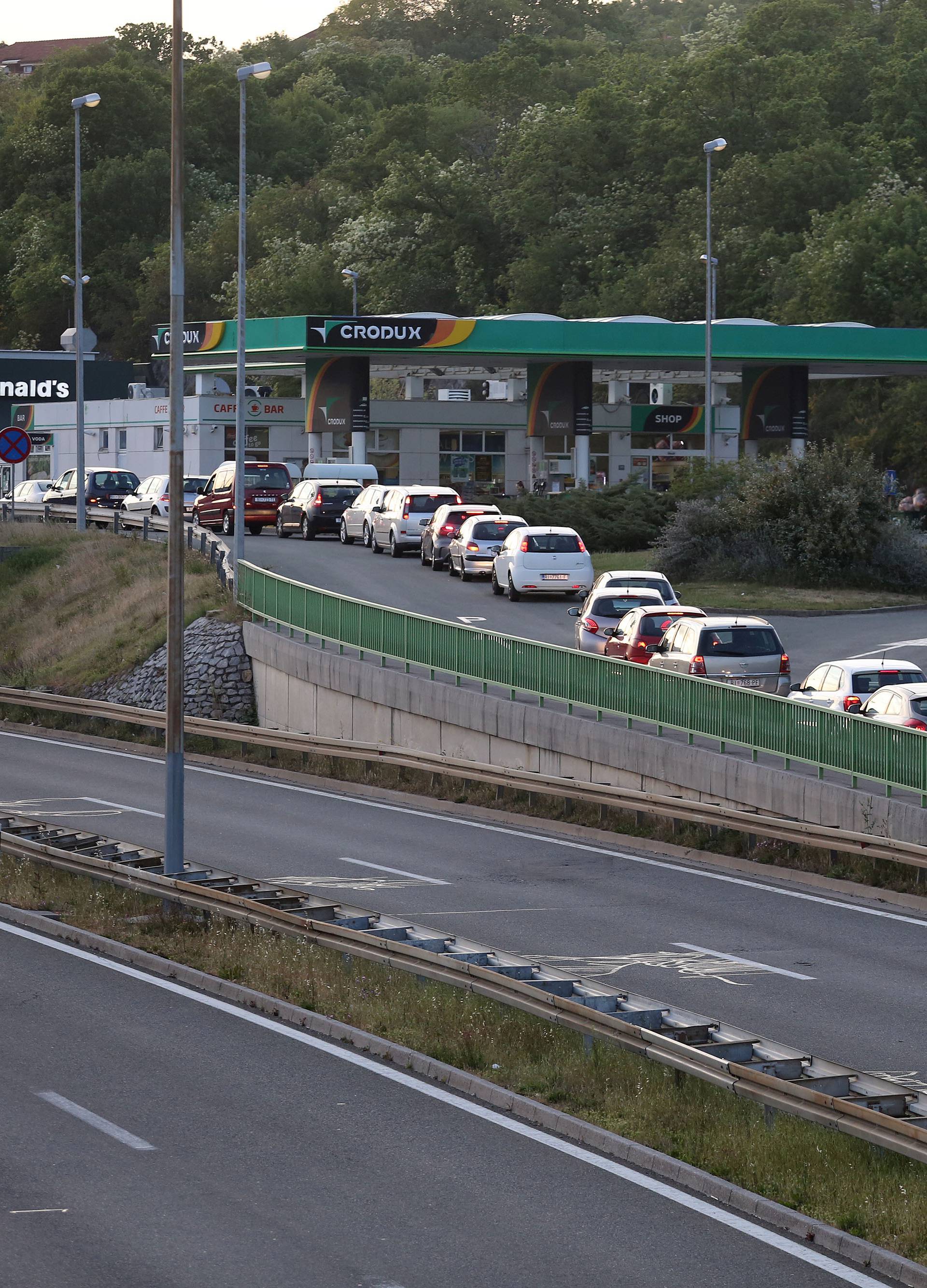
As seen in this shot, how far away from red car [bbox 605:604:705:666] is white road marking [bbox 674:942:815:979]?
12360 millimetres

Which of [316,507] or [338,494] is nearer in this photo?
[316,507]

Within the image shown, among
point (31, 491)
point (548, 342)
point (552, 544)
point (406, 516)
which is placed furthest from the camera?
point (31, 491)

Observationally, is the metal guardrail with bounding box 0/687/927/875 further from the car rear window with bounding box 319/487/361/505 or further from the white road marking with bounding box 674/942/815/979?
the car rear window with bounding box 319/487/361/505

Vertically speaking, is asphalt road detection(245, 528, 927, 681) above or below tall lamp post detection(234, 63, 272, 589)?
below

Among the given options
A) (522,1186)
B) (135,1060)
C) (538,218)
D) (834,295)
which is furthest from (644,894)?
(538,218)

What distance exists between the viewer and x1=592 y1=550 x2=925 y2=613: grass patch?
3788 centimetres

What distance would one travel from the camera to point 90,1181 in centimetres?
931

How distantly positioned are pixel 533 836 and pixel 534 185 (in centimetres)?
8304

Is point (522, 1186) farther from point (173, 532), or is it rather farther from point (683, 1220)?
point (173, 532)

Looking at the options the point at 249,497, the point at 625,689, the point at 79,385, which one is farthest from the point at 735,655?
the point at 79,385

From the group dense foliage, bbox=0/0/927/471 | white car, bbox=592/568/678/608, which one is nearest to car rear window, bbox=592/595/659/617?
white car, bbox=592/568/678/608

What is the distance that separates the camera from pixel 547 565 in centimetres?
3862

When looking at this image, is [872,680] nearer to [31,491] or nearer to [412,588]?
[412,588]

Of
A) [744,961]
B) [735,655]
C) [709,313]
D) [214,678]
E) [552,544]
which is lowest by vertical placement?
[744,961]
